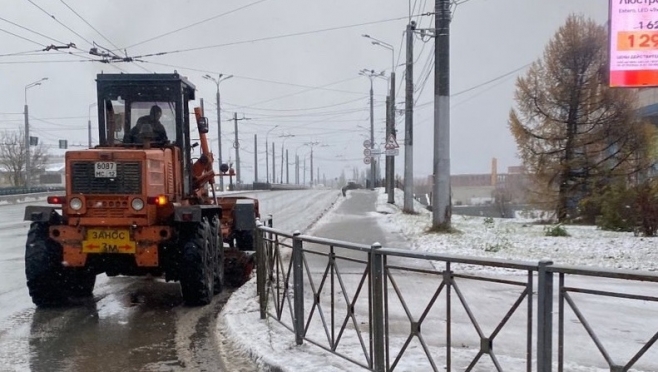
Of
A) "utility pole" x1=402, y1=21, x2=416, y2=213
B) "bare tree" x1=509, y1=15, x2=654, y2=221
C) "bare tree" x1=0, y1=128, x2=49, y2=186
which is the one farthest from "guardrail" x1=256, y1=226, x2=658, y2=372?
"bare tree" x1=0, y1=128, x2=49, y2=186

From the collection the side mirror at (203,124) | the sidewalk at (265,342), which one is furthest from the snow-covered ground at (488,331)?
the side mirror at (203,124)

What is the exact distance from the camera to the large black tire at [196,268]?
9297 millimetres

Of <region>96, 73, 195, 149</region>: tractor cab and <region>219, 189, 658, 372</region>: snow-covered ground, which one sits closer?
<region>219, 189, 658, 372</region>: snow-covered ground

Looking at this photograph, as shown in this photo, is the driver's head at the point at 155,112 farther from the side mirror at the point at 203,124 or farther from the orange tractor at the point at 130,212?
the side mirror at the point at 203,124

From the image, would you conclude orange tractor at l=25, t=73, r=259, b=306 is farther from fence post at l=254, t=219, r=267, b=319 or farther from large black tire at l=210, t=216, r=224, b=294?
fence post at l=254, t=219, r=267, b=319

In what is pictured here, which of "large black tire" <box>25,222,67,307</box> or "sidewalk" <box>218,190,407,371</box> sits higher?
"large black tire" <box>25,222,67,307</box>

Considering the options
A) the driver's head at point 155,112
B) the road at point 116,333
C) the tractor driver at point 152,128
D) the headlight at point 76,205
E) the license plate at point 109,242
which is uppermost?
the driver's head at point 155,112

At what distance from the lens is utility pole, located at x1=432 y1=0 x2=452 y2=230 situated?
60.8ft

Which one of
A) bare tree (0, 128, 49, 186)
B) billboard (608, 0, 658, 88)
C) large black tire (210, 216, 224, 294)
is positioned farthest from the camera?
bare tree (0, 128, 49, 186)

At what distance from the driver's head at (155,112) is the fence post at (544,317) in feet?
25.3

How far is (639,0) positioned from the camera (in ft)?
54.5

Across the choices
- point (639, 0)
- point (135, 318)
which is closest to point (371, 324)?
point (135, 318)

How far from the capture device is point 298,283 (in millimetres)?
6891

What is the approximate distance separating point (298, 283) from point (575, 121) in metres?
25.0
